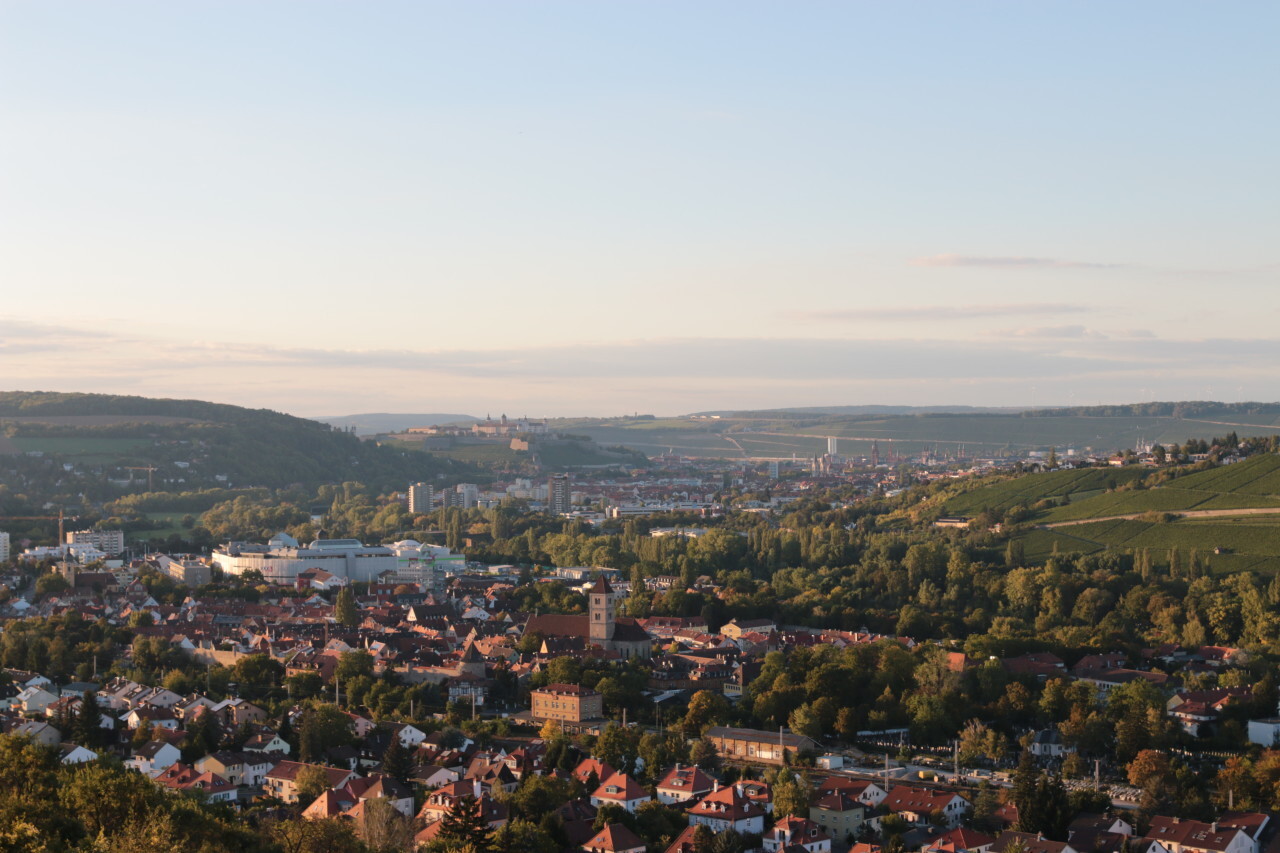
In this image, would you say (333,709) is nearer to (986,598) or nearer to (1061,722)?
(1061,722)

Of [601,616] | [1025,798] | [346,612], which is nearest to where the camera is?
[1025,798]

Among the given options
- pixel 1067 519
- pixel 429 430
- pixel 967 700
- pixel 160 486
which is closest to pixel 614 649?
pixel 967 700

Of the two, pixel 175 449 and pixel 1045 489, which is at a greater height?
pixel 1045 489

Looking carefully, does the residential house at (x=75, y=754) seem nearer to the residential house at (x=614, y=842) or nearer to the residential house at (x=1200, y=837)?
the residential house at (x=614, y=842)

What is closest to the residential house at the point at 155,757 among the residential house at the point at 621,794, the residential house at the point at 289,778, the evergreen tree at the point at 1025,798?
the residential house at the point at 289,778

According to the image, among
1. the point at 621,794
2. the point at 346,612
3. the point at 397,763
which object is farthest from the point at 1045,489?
the point at 621,794

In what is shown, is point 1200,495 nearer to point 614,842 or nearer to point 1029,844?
point 1029,844
